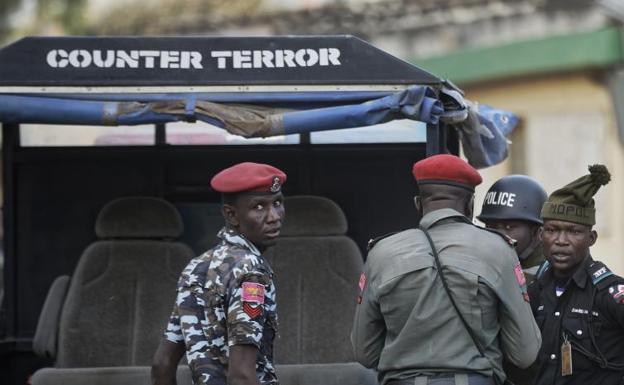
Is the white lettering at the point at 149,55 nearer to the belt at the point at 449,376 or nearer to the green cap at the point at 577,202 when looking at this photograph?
the green cap at the point at 577,202

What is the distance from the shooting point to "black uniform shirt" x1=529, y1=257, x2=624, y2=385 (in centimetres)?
552

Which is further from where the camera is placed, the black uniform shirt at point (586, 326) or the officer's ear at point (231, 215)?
the black uniform shirt at point (586, 326)

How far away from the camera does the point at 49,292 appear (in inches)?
278

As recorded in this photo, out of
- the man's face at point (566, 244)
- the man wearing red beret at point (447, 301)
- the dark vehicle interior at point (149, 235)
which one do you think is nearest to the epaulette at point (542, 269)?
the man's face at point (566, 244)

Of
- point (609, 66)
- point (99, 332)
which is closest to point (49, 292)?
point (99, 332)

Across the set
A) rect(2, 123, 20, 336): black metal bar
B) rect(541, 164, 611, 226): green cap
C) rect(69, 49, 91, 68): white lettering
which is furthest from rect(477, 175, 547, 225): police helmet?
rect(2, 123, 20, 336): black metal bar

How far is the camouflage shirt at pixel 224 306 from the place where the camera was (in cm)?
482

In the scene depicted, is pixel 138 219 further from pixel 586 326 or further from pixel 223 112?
pixel 586 326

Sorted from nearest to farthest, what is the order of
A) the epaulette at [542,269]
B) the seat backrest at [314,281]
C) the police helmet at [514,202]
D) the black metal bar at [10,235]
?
the epaulette at [542,269], the police helmet at [514,202], the seat backrest at [314,281], the black metal bar at [10,235]

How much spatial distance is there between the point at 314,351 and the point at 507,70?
1166cm

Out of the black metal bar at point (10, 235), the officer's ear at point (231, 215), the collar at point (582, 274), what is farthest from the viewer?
the black metal bar at point (10, 235)

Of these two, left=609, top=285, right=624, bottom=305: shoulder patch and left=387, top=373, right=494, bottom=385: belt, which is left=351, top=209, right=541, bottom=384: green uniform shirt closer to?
left=387, top=373, right=494, bottom=385: belt

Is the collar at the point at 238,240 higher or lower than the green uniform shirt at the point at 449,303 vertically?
higher

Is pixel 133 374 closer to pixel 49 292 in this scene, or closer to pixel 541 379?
pixel 49 292
